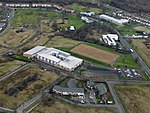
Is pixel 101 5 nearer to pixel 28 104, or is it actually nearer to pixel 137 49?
pixel 137 49

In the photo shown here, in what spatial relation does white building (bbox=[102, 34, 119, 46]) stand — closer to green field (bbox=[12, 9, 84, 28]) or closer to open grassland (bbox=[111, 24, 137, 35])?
open grassland (bbox=[111, 24, 137, 35])

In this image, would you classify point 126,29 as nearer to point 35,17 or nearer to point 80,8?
point 80,8

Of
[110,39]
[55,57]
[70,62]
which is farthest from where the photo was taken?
[110,39]

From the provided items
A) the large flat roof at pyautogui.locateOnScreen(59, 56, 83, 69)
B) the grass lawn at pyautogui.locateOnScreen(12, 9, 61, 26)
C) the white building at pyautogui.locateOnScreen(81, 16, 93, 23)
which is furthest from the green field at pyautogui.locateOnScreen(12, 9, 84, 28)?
the large flat roof at pyautogui.locateOnScreen(59, 56, 83, 69)

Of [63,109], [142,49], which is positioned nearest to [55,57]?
[63,109]

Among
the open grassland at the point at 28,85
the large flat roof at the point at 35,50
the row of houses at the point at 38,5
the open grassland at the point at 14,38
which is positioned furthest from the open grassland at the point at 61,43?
the row of houses at the point at 38,5

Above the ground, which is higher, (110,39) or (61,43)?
(110,39)
